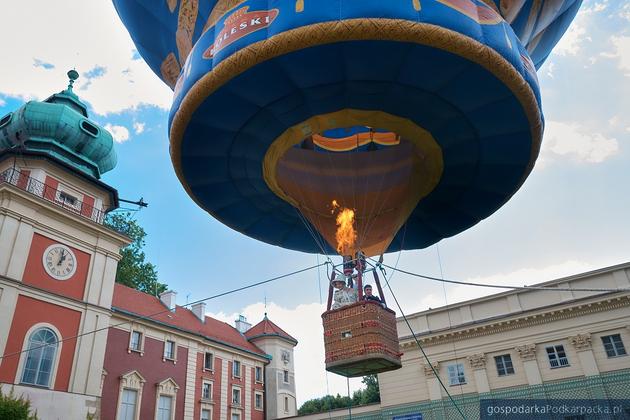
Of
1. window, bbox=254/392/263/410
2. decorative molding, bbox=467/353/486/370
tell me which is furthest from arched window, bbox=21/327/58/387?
window, bbox=254/392/263/410

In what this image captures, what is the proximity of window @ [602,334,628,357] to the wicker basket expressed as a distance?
1997 centimetres

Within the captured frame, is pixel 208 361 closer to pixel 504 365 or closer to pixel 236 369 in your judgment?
pixel 236 369

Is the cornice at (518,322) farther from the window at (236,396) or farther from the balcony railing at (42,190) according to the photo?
the balcony railing at (42,190)

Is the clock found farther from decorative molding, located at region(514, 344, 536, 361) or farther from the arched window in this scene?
decorative molding, located at region(514, 344, 536, 361)

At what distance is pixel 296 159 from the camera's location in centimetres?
1123

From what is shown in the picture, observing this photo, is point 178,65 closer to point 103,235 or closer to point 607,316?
point 103,235

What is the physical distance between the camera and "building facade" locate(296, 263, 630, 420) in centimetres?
2448

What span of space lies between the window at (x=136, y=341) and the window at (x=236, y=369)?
387 inches

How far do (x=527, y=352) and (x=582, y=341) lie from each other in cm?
258

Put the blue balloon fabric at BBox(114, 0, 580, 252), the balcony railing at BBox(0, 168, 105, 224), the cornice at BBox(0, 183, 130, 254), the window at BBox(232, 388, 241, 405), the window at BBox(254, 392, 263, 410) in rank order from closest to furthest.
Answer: the blue balloon fabric at BBox(114, 0, 580, 252)
the cornice at BBox(0, 183, 130, 254)
the balcony railing at BBox(0, 168, 105, 224)
the window at BBox(232, 388, 241, 405)
the window at BBox(254, 392, 263, 410)

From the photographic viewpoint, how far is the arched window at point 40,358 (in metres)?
20.0

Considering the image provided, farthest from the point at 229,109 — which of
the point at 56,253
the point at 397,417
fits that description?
the point at 56,253

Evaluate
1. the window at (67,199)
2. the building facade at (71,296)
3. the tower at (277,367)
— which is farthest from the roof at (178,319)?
the window at (67,199)

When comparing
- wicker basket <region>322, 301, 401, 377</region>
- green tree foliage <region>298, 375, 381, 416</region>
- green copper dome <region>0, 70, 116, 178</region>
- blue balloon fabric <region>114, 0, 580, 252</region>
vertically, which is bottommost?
wicker basket <region>322, 301, 401, 377</region>
